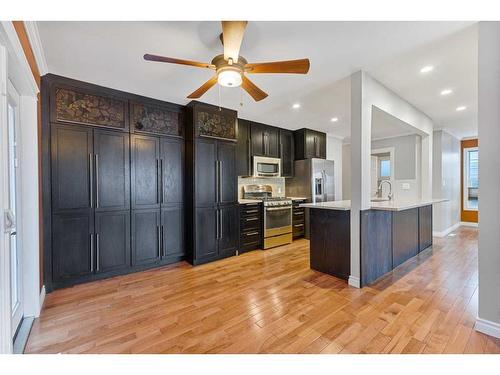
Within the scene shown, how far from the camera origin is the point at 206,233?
357 centimetres

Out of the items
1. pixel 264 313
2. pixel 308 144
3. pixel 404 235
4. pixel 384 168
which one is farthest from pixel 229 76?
pixel 384 168

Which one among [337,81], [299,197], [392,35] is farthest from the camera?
[299,197]

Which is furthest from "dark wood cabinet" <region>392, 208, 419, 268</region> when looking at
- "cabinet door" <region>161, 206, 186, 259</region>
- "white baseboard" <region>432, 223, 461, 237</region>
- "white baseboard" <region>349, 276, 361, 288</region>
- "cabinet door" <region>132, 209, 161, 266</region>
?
"cabinet door" <region>132, 209, 161, 266</region>

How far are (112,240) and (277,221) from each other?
2.74m

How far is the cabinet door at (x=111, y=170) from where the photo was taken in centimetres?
289

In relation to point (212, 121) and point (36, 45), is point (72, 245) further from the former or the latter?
point (212, 121)

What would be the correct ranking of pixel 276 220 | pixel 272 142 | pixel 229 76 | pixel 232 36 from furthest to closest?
pixel 272 142 < pixel 276 220 < pixel 229 76 < pixel 232 36

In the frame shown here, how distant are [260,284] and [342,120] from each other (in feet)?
11.4

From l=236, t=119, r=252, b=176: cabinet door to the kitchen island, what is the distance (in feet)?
5.87

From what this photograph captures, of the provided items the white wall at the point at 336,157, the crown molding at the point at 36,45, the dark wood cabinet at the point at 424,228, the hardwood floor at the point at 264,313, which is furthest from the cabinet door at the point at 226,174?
the dark wood cabinet at the point at 424,228

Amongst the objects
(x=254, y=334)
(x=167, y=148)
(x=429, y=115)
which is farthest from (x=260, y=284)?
(x=429, y=115)

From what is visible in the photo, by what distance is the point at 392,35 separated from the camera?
193cm

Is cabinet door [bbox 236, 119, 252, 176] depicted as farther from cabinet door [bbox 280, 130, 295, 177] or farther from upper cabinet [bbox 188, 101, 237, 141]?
cabinet door [bbox 280, 130, 295, 177]
